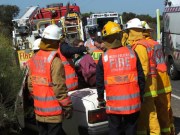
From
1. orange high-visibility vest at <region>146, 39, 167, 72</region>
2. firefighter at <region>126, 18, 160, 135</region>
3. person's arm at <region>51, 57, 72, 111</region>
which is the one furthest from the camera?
orange high-visibility vest at <region>146, 39, 167, 72</region>

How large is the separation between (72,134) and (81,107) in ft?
1.49

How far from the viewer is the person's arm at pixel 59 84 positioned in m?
4.98

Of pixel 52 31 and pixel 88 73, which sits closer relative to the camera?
pixel 52 31

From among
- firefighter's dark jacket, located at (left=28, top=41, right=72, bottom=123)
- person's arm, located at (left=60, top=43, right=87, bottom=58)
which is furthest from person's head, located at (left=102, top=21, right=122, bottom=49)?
person's arm, located at (left=60, top=43, right=87, bottom=58)

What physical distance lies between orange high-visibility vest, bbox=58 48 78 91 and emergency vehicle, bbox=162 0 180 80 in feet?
24.6

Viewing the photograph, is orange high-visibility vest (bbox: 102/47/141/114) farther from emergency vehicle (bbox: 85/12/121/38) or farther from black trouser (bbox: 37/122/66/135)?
emergency vehicle (bbox: 85/12/121/38)

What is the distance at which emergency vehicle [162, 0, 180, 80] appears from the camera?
13.1 meters

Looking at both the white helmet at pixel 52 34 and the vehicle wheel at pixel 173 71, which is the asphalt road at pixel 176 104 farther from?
the white helmet at pixel 52 34

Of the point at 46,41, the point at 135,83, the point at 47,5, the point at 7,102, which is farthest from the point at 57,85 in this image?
the point at 47,5

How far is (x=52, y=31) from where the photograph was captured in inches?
203

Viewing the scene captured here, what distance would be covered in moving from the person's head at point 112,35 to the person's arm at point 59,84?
685 millimetres

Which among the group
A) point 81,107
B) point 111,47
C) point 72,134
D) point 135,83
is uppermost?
point 111,47

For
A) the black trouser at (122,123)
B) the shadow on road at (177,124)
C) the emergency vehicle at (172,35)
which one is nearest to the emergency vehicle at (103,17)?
the emergency vehicle at (172,35)

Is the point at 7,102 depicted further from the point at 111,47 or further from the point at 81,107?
the point at 111,47
